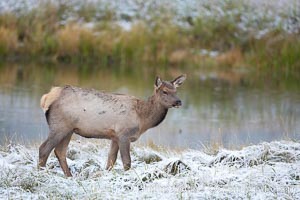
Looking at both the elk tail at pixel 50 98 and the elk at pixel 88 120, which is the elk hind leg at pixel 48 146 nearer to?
the elk at pixel 88 120

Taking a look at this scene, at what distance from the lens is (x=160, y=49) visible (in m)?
31.1

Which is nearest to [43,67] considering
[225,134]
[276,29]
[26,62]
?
[26,62]

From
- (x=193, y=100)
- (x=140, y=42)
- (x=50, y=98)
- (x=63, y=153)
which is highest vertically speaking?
(x=50, y=98)

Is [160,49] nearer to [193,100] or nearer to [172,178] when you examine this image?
[193,100]

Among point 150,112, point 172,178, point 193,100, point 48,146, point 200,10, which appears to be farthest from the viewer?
point 200,10

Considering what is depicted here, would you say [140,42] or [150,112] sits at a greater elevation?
[150,112]

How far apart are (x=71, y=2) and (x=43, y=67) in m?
6.24

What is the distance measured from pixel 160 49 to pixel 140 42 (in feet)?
2.58

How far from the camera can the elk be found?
412 inches

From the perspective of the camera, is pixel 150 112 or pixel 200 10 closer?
pixel 150 112

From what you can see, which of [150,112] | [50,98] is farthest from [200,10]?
Answer: [50,98]

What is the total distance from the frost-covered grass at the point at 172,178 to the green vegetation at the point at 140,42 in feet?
63.7

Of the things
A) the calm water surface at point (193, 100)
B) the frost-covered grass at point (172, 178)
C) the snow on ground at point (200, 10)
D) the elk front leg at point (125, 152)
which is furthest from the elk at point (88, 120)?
the snow on ground at point (200, 10)

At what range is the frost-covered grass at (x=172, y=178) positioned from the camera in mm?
8625
